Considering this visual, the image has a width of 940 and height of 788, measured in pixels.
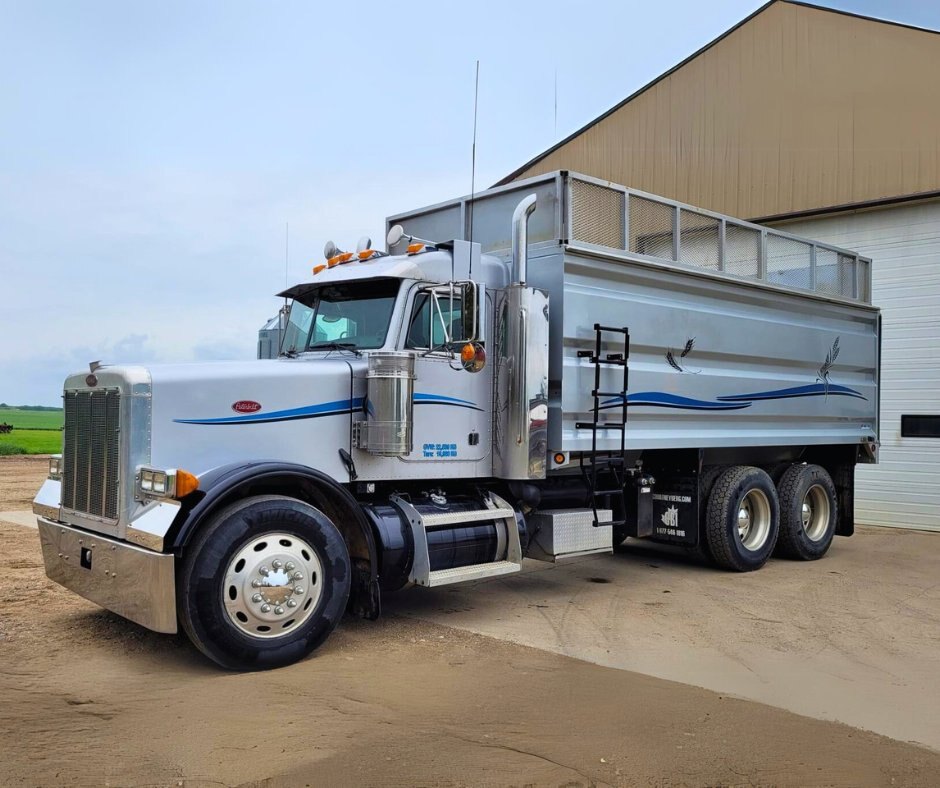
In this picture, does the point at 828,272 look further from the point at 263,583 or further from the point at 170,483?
the point at 170,483

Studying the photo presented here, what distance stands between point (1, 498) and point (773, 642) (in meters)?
13.4

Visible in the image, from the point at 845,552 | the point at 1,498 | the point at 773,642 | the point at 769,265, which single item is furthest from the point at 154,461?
the point at 1,498

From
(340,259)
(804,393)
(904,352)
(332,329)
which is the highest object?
(340,259)

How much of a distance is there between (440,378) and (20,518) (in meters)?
8.56

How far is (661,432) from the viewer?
8.34 metres

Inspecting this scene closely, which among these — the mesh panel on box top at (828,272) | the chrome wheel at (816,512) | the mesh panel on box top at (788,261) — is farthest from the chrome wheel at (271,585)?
the mesh panel on box top at (828,272)

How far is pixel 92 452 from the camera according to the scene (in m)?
5.88

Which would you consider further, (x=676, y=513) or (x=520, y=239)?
(x=676, y=513)

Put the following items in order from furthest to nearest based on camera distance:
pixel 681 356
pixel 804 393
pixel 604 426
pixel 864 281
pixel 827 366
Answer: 1. pixel 864 281
2. pixel 827 366
3. pixel 804 393
4. pixel 681 356
5. pixel 604 426

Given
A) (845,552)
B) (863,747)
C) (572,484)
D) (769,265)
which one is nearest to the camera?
(863,747)

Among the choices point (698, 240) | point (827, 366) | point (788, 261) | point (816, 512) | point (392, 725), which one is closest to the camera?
point (392, 725)

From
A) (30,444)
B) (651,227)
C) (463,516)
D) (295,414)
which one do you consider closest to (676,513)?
(651,227)

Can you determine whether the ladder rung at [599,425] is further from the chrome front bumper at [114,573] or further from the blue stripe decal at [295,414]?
the chrome front bumper at [114,573]

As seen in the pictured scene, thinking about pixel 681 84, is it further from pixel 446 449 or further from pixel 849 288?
pixel 446 449
